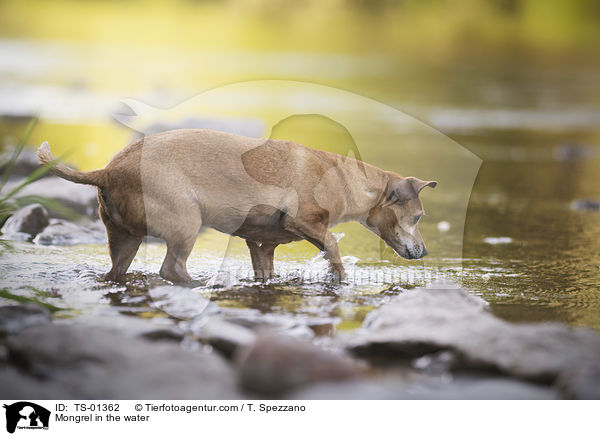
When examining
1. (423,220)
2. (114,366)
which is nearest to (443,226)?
(423,220)

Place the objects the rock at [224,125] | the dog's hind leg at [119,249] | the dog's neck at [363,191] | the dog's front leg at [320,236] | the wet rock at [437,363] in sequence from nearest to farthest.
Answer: the wet rock at [437,363] < the dog's hind leg at [119,249] < the dog's front leg at [320,236] < the dog's neck at [363,191] < the rock at [224,125]

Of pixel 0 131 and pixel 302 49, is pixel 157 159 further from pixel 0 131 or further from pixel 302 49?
pixel 302 49

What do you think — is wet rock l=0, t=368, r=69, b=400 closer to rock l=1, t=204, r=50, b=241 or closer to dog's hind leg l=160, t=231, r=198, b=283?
dog's hind leg l=160, t=231, r=198, b=283

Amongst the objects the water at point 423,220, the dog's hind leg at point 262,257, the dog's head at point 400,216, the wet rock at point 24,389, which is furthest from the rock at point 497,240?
the wet rock at point 24,389

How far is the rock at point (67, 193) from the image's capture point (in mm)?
6754

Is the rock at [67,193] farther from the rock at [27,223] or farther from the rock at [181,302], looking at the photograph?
the rock at [181,302]

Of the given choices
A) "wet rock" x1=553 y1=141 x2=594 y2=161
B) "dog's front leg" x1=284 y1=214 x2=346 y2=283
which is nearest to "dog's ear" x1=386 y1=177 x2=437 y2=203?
"dog's front leg" x1=284 y1=214 x2=346 y2=283

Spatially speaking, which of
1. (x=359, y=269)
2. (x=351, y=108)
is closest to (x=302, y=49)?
(x=351, y=108)

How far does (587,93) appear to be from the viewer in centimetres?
2019

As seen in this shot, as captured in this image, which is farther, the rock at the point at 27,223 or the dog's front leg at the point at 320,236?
the rock at the point at 27,223

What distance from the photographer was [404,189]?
16.7ft

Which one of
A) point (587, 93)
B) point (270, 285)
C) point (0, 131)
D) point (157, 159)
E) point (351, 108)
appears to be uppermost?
point (587, 93)

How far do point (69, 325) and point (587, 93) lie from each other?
19.3 metres

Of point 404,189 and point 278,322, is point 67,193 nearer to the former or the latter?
point 404,189
